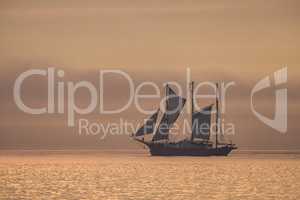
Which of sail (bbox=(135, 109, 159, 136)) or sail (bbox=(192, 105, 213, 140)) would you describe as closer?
sail (bbox=(135, 109, 159, 136))

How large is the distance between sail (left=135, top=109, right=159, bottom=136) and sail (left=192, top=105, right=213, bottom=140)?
8628mm

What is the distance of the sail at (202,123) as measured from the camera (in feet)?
501

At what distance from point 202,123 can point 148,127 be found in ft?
39.9

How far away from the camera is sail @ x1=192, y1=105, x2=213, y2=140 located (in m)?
153

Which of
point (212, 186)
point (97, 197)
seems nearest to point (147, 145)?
point (212, 186)

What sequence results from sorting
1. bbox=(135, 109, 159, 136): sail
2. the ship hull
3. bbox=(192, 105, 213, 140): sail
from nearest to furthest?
bbox=(135, 109, 159, 136): sail, bbox=(192, 105, 213, 140): sail, the ship hull

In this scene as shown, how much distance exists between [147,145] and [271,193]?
4381 inches

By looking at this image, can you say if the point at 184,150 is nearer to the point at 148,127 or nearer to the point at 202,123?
the point at 202,123

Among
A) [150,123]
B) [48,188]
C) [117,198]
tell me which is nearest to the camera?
[117,198]

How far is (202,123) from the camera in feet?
500

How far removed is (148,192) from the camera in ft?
160

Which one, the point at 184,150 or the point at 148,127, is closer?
the point at 148,127

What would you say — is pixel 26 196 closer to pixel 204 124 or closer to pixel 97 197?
pixel 97 197

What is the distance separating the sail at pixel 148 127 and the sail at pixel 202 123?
28.3 ft
